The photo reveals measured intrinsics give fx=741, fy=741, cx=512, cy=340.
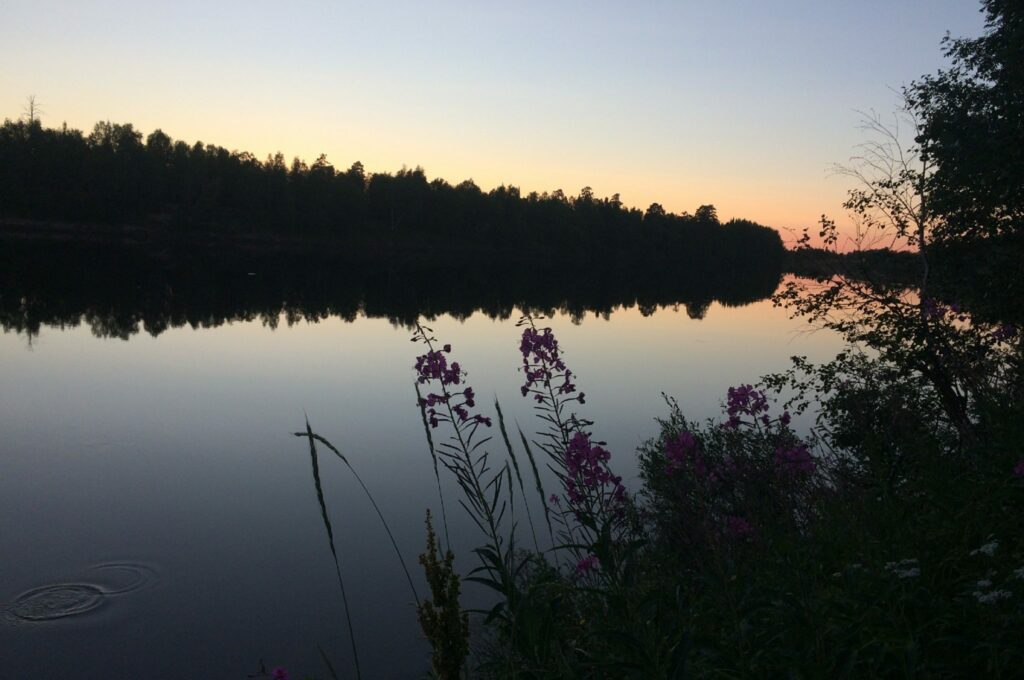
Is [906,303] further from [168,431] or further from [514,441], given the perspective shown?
[168,431]

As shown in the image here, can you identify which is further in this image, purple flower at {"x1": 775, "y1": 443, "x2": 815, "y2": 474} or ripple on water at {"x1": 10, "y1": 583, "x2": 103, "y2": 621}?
ripple on water at {"x1": 10, "y1": 583, "x2": 103, "y2": 621}

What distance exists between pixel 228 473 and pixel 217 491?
1.17 meters

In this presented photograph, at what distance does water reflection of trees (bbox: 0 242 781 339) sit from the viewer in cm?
4000

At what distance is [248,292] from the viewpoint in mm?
55719

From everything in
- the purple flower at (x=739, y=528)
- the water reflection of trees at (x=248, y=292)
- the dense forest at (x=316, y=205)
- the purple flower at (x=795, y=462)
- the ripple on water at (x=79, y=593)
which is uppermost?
the dense forest at (x=316, y=205)

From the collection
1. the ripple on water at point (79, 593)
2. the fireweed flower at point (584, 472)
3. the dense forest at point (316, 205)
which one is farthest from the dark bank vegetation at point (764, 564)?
the dense forest at point (316, 205)

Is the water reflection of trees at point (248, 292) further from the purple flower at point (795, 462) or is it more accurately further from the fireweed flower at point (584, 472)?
the fireweed flower at point (584, 472)

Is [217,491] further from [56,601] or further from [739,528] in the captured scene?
[739,528]

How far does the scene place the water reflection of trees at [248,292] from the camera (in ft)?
131

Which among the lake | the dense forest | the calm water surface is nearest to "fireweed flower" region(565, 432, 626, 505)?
the lake

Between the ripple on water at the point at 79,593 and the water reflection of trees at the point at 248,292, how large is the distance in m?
26.0

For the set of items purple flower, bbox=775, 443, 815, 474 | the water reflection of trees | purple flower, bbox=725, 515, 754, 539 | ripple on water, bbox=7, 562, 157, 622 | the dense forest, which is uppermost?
the dense forest

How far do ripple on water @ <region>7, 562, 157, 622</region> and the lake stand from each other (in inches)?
1.3

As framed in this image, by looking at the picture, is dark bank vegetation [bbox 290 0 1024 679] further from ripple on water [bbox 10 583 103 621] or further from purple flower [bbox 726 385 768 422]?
ripple on water [bbox 10 583 103 621]
